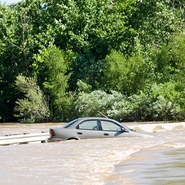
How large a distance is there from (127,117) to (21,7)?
59.3 ft

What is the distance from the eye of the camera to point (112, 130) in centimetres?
2348

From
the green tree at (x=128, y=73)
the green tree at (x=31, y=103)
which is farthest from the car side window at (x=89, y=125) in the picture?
the green tree at (x=31, y=103)

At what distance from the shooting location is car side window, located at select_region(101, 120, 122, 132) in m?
23.4

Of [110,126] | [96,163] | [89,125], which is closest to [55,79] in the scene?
[110,126]

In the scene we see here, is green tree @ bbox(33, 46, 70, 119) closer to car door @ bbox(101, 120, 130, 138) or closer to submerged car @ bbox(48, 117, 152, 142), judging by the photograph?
car door @ bbox(101, 120, 130, 138)

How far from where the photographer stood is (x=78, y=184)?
A: 13.2m

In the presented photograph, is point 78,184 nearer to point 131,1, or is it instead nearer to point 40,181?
point 40,181

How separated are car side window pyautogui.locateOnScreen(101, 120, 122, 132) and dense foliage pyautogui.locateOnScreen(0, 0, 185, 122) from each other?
24.2 m

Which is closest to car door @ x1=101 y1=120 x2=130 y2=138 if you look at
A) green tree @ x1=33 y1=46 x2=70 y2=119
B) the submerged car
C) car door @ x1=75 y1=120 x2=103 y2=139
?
the submerged car

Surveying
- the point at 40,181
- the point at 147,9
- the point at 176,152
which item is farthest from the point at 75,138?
the point at 147,9

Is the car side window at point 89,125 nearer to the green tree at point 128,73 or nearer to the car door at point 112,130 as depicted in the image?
the car door at point 112,130

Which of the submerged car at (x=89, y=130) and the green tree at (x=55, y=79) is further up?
the green tree at (x=55, y=79)

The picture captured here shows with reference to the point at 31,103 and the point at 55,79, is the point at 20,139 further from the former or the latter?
the point at 55,79

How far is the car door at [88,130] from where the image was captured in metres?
23.1
